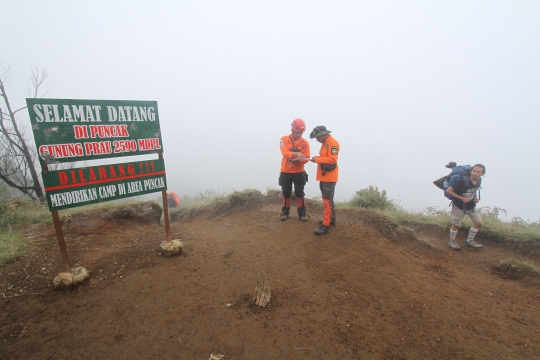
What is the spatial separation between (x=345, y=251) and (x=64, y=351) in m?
3.88

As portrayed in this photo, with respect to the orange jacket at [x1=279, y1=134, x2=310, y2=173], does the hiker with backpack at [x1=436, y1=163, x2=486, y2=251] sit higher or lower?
lower

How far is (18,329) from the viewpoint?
9.46 feet

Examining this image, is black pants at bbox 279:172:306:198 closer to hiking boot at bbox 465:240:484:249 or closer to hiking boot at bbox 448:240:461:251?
hiking boot at bbox 448:240:461:251

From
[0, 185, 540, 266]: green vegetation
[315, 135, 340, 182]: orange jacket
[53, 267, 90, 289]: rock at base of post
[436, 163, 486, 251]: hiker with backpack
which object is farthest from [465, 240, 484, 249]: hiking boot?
[53, 267, 90, 289]: rock at base of post

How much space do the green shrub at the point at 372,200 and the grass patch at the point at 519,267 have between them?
3976mm

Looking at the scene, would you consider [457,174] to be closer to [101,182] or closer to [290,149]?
[290,149]

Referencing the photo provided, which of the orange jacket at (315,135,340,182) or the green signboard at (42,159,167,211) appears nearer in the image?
the green signboard at (42,159,167,211)

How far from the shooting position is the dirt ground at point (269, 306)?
8.77 feet

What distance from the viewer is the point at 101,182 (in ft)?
12.1

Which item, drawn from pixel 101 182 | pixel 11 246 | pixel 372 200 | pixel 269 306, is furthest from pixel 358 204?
pixel 11 246

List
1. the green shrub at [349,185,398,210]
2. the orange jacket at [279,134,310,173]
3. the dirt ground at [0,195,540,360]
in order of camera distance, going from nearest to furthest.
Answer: the dirt ground at [0,195,540,360]
the orange jacket at [279,134,310,173]
the green shrub at [349,185,398,210]

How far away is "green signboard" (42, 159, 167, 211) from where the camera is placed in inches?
132

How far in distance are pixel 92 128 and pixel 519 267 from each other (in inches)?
286

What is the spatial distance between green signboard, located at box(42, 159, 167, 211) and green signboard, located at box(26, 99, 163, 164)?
0.58 feet
